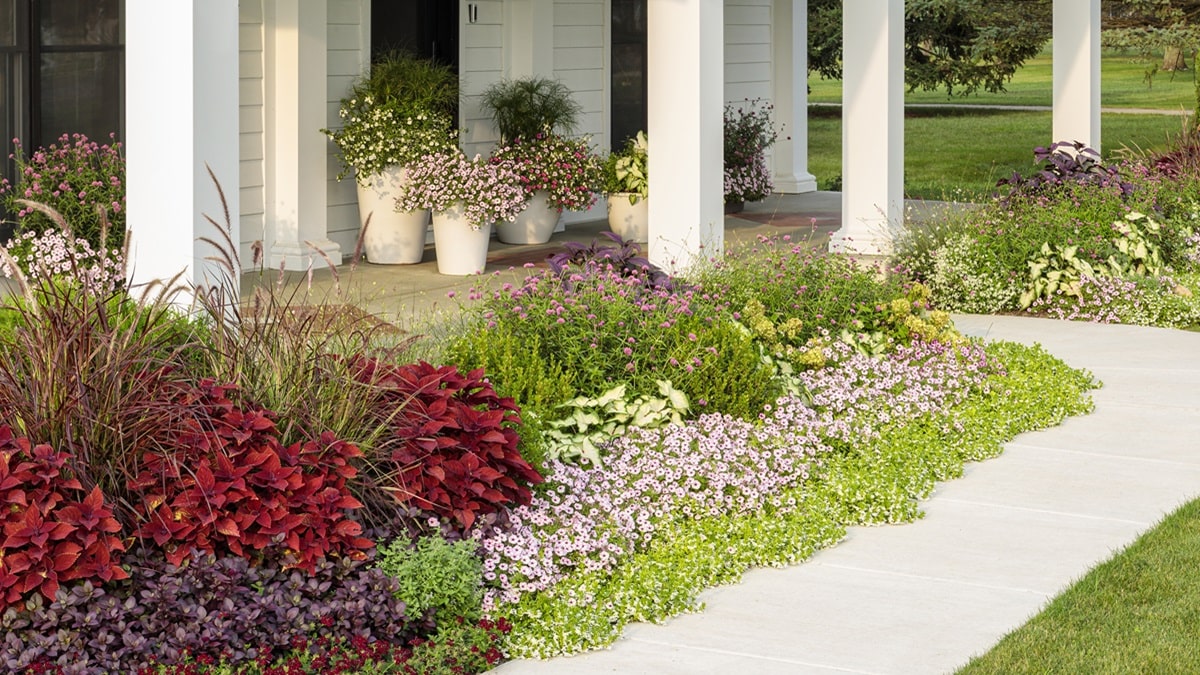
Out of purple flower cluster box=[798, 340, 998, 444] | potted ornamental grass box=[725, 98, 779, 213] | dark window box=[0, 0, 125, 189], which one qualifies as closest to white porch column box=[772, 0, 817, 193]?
potted ornamental grass box=[725, 98, 779, 213]

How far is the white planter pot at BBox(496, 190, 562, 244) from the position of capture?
41.2 feet

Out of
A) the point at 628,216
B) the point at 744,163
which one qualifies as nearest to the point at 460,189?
the point at 628,216

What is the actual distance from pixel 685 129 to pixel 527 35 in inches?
168

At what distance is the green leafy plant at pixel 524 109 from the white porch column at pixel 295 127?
164 cm

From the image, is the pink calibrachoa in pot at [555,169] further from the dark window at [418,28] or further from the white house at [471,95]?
the dark window at [418,28]

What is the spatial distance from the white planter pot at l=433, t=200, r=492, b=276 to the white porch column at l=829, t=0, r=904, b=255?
2.25m

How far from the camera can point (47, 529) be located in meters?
4.23

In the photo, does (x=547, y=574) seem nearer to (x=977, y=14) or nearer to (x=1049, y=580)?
(x=1049, y=580)

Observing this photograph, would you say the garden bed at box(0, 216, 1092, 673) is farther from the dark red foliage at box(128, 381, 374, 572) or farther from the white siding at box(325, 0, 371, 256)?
the white siding at box(325, 0, 371, 256)

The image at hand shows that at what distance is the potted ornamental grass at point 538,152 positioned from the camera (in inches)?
473

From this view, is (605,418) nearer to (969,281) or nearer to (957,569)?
(957,569)

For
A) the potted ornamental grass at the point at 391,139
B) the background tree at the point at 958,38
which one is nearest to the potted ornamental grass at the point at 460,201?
the potted ornamental grass at the point at 391,139

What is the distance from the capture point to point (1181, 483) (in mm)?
6500

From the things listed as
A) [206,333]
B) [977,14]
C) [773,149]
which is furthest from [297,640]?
[977,14]
